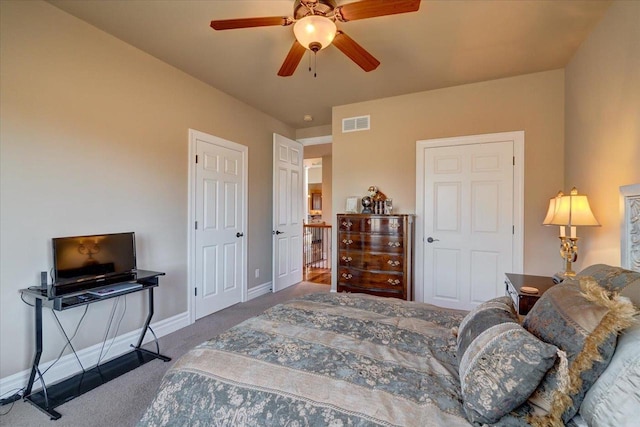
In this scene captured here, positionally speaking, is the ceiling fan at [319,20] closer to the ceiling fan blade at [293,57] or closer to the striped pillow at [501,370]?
the ceiling fan blade at [293,57]

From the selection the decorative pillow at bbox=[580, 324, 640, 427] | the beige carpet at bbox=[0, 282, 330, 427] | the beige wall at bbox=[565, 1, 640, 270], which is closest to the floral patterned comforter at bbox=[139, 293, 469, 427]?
the decorative pillow at bbox=[580, 324, 640, 427]

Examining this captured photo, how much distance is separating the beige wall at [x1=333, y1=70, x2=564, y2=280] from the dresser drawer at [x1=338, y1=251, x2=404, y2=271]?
0.83 metres

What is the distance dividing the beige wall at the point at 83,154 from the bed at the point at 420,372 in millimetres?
1722

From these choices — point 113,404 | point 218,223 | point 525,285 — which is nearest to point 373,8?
point 525,285

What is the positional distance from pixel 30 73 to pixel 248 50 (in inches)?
64.5

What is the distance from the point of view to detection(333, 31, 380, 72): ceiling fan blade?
1.95 metres

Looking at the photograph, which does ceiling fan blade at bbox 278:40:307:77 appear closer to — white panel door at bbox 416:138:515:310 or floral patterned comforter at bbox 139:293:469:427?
floral patterned comforter at bbox 139:293:469:427

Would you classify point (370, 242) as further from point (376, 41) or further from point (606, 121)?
point (606, 121)

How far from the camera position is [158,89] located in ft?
9.70

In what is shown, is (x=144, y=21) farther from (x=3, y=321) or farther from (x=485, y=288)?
(x=485, y=288)

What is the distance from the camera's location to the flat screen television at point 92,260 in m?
2.09

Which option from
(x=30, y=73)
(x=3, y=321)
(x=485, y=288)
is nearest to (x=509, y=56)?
(x=485, y=288)

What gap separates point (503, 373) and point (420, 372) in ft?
1.04

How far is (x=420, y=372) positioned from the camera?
1141 mm
